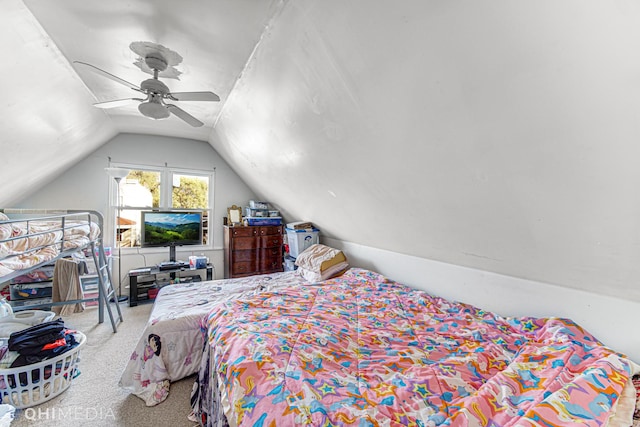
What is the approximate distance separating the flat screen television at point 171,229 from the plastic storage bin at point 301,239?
1613mm

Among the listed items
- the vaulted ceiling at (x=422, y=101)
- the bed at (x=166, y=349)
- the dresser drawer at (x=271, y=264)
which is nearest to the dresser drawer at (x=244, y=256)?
the dresser drawer at (x=271, y=264)

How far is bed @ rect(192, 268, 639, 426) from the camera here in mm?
868

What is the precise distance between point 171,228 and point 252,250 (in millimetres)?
1276

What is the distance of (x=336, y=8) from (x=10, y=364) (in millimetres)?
2890

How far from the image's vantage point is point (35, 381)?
5.73 ft

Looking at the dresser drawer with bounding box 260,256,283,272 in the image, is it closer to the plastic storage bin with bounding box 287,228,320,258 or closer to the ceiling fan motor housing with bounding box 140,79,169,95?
the plastic storage bin with bounding box 287,228,320,258

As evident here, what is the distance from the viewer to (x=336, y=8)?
117 centimetres

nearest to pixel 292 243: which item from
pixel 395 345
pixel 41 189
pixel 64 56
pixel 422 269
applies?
pixel 422 269

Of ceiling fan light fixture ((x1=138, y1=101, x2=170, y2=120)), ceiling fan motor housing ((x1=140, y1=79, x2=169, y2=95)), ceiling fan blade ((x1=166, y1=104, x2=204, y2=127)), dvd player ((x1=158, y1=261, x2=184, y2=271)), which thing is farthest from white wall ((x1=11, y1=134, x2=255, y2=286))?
ceiling fan motor housing ((x1=140, y1=79, x2=169, y2=95))

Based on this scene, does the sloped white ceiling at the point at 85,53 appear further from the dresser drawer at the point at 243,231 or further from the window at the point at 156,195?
the dresser drawer at the point at 243,231

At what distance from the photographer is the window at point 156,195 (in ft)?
13.1

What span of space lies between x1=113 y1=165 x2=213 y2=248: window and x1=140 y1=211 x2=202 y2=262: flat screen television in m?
0.28

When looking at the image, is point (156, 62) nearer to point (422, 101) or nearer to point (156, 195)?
point (422, 101)

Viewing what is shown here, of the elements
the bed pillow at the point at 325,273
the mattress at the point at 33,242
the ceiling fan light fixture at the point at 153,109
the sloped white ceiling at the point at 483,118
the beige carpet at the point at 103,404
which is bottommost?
the beige carpet at the point at 103,404
